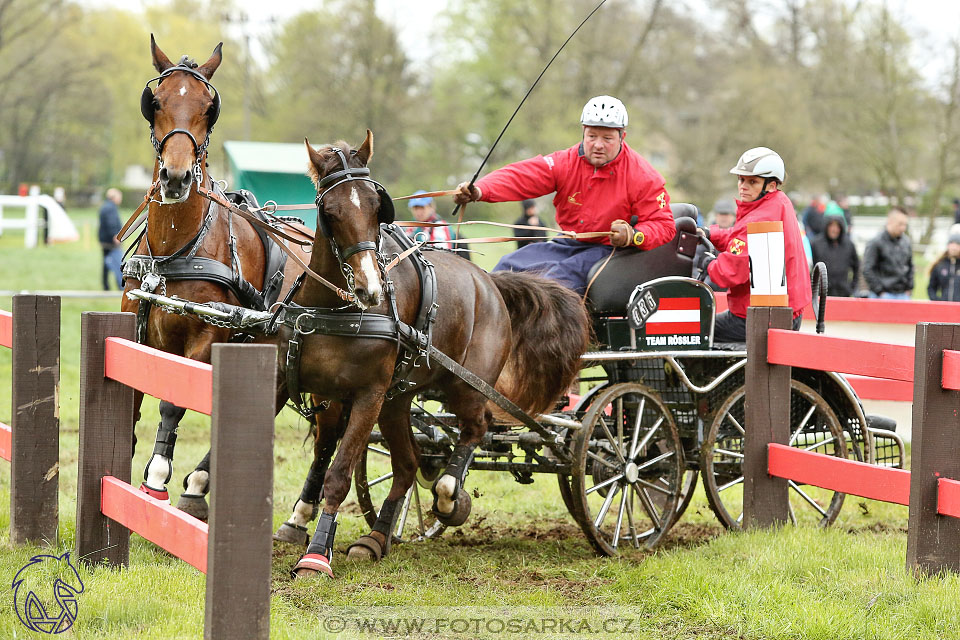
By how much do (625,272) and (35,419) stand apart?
3196mm

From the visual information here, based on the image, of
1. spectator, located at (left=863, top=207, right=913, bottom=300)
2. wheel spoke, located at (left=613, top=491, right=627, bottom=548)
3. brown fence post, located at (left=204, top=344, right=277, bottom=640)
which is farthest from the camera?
spectator, located at (left=863, top=207, right=913, bottom=300)

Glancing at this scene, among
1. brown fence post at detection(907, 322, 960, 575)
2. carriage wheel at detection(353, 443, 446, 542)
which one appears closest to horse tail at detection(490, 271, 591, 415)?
carriage wheel at detection(353, 443, 446, 542)

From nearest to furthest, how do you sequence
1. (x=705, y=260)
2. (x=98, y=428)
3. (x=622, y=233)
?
(x=98, y=428) < (x=622, y=233) < (x=705, y=260)

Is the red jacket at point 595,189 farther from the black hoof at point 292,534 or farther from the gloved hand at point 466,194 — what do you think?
the black hoof at point 292,534

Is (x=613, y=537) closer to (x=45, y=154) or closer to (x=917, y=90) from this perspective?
(x=917, y=90)

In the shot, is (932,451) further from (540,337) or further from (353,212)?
(353,212)

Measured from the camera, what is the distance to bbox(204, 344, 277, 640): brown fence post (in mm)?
3119

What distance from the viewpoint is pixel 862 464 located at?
5.12m

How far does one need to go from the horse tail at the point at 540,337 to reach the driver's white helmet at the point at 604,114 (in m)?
0.96

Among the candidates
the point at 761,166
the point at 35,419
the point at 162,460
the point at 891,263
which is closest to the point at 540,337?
the point at 761,166

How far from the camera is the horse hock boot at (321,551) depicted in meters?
4.69

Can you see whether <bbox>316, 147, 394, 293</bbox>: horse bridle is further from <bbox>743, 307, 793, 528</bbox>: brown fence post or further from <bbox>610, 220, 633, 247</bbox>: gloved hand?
<bbox>743, 307, 793, 528</bbox>: brown fence post

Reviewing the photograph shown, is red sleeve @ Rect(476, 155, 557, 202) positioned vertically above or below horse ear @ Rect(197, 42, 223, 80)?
below

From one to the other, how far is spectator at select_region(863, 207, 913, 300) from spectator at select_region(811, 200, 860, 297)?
0.45m
